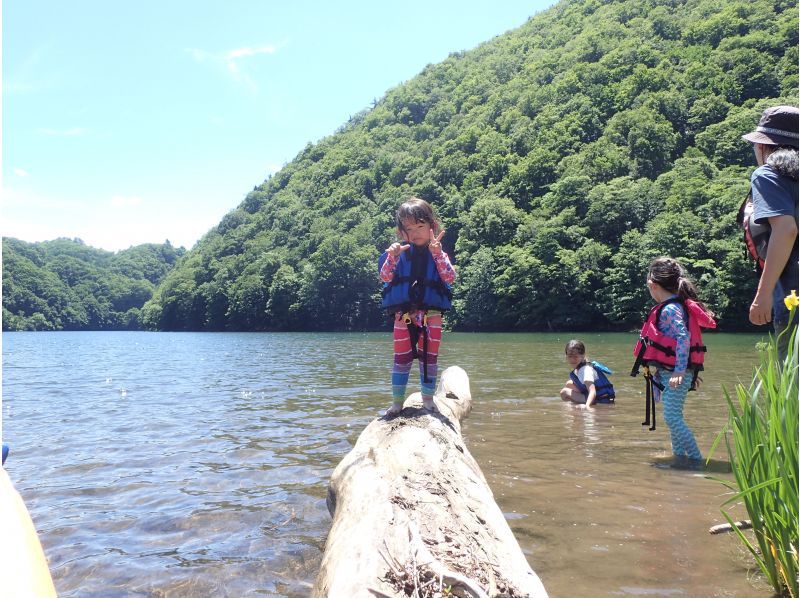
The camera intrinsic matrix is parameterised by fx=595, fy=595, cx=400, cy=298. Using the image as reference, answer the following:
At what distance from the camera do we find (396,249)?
4.97 metres

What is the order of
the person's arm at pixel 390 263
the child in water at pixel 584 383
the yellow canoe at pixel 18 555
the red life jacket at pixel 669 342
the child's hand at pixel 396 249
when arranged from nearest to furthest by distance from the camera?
1. the yellow canoe at pixel 18 555
2. the child's hand at pixel 396 249
3. the person's arm at pixel 390 263
4. the red life jacket at pixel 669 342
5. the child in water at pixel 584 383

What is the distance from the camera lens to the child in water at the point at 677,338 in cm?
539

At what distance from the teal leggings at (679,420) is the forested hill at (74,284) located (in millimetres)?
110185

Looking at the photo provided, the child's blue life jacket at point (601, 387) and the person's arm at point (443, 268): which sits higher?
the person's arm at point (443, 268)

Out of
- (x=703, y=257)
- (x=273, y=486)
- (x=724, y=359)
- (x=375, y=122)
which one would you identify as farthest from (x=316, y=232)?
(x=273, y=486)

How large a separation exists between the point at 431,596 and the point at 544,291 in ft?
187

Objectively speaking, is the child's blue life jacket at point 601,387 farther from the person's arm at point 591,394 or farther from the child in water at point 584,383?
the person's arm at point 591,394

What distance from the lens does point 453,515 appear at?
296cm

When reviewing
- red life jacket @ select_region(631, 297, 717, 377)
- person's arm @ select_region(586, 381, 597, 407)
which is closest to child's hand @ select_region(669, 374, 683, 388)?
red life jacket @ select_region(631, 297, 717, 377)

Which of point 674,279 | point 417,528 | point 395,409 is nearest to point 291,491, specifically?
point 395,409

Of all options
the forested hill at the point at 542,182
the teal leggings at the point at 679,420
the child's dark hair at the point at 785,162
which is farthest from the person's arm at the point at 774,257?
the forested hill at the point at 542,182

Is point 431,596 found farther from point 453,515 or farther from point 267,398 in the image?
point 267,398

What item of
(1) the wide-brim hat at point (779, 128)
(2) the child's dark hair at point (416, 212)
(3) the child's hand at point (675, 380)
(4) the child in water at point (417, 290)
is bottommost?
(3) the child's hand at point (675, 380)

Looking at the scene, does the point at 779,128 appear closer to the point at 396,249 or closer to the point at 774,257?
the point at 774,257
